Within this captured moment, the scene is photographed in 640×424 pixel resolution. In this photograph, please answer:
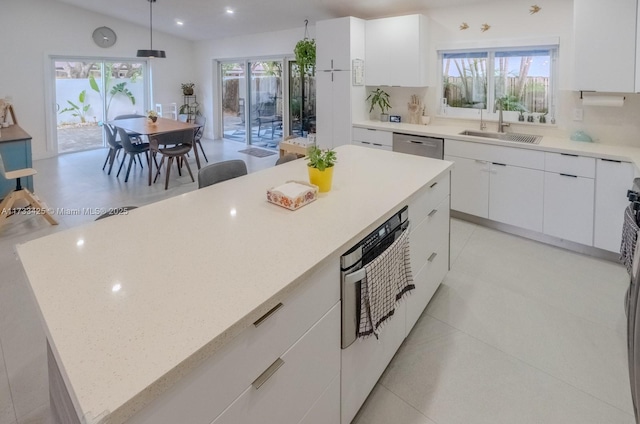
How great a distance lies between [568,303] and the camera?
2686mm

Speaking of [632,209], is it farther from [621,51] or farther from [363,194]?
[621,51]

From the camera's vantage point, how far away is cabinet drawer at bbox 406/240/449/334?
2213mm

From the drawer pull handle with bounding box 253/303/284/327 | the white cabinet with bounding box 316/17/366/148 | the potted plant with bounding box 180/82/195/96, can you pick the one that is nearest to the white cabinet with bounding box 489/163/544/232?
the white cabinet with bounding box 316/17/366/148

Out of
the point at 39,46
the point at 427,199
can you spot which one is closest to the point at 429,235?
the point at 427,199

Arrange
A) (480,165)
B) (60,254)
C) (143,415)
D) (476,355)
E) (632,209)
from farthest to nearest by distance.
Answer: (480,165) < (476,355) < (632,209) < (60,254) < (143,415)

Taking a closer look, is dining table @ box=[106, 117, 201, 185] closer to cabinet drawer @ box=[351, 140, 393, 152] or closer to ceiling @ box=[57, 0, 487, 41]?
ceiling @ box=[57, 0, 487, 41]

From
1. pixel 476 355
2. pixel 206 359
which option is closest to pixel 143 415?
pixel 206 359

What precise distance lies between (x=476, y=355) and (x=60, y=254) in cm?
211

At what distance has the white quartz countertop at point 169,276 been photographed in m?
0.81

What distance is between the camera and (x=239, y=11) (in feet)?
20.1

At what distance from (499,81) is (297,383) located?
4208 millimetres

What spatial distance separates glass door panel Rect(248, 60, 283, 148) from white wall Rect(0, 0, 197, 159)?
2.44 metres

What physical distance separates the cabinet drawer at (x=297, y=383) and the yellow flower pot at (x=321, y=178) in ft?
2.59

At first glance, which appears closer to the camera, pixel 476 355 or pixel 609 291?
pixel 476 355
